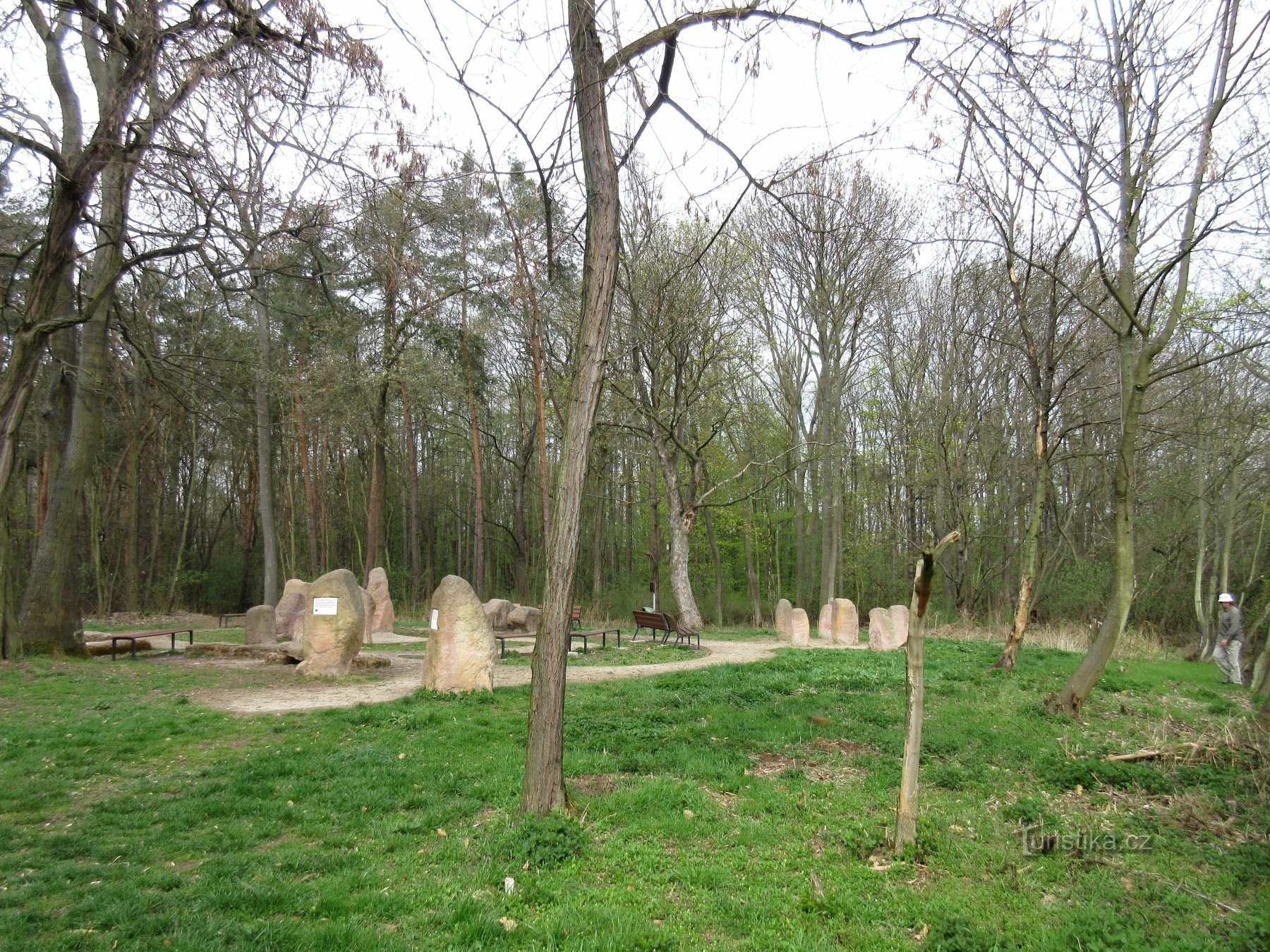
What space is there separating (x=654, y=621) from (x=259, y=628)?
7.85m

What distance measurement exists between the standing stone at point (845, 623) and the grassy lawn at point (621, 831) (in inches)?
354

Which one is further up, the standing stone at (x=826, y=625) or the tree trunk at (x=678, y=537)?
the tree trunk at (x=678, y=537)

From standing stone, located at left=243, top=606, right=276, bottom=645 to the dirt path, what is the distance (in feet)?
10.9

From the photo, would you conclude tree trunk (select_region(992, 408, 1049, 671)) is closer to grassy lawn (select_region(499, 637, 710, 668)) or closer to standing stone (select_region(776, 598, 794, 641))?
grassy lawn (select_region(499, 637, 710, 668))

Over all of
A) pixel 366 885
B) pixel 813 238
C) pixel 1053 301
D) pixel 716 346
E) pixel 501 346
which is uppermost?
pixel 813 238

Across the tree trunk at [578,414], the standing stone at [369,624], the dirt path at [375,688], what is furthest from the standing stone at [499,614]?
the tree trunk at [578,414]

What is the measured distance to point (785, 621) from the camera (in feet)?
54.9

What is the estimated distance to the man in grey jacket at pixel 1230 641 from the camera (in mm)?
12375

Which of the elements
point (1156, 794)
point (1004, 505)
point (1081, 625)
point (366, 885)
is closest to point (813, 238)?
point (1004, 505)

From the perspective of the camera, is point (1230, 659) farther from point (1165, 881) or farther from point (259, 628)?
point (259, 628)

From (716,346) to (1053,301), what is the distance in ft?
31.1

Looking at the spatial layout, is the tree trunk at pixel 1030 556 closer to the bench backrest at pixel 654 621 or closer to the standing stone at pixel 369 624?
the bench backrest at pixel 654 621

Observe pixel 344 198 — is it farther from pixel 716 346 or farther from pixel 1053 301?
pixel 716 346

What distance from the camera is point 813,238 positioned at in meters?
20.3
